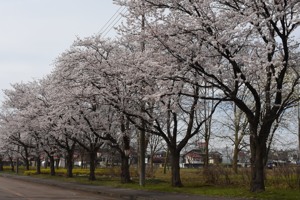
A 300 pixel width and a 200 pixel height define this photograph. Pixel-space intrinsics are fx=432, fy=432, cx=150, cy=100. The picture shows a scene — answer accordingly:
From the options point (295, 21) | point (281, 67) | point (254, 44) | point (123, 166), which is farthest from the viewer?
point (123, 166)

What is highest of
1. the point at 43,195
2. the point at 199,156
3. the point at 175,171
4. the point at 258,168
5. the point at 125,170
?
the point at 258,168

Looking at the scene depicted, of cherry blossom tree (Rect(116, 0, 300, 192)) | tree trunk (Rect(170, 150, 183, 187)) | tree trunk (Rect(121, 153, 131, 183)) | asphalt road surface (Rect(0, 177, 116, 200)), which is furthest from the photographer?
tree trunk (Rect(121, 153, 131, 183))

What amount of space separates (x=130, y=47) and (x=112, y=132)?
761 centimetres

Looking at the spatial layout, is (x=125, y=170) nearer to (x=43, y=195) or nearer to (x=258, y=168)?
(x=43, y=195)

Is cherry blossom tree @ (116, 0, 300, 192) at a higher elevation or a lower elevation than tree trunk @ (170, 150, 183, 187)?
higher

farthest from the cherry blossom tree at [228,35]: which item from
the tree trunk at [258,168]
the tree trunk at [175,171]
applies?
the tree trunk at [175,171]

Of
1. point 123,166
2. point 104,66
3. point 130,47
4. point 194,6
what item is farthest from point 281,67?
point 123,166

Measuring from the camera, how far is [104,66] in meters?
24.0

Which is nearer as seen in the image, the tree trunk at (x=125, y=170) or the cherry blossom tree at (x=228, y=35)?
the cherry blossom tree at (x=228, y=35)

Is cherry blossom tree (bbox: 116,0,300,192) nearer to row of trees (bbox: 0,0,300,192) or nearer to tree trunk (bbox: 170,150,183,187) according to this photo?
row of trees (bbox: 0,0,300,192)

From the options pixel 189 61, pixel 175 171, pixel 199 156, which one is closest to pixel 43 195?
pixel 175 171

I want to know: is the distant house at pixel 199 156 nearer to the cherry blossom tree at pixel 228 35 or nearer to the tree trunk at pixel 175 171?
the tree trunk at pixel 175 171

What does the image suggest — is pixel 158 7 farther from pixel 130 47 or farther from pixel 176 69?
pixel 130 47

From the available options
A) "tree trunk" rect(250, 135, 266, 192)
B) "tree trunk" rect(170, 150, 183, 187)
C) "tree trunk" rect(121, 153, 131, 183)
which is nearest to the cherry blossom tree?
"tree trunk" rect(250, 135, 266, 192)
